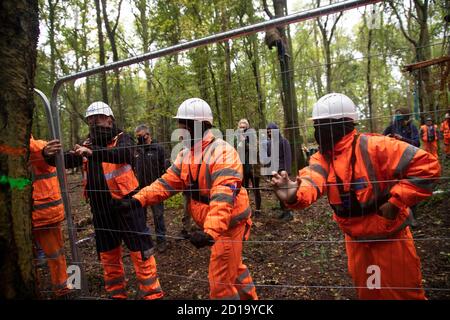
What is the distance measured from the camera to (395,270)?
2209 millimetres

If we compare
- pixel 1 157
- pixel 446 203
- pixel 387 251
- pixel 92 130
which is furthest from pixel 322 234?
pixel 1 157

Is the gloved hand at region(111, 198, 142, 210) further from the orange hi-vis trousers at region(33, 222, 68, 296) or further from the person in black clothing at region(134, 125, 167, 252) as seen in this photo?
the person in black clothing at region(134, 125, 167, 252)

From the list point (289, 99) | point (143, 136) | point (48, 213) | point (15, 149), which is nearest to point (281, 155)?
point (143, 136)

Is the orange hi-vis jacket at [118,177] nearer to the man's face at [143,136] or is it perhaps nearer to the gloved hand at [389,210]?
the man's face at [143,136]

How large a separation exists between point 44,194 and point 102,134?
1027 mm

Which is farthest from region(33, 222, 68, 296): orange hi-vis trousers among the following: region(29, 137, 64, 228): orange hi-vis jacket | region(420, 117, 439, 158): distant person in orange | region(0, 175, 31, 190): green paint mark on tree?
region(420, 117, 439, 158): distant person in orange

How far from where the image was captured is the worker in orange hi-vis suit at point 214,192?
243 cm

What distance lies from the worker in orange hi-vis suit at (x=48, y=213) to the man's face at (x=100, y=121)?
61 cm

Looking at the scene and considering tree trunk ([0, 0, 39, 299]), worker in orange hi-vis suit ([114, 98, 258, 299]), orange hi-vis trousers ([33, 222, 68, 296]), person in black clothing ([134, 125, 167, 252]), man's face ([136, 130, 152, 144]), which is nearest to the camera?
tree trunk ([0, 0, 39, 299])

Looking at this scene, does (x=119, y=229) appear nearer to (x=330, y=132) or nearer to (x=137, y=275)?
(x=137, y=275)

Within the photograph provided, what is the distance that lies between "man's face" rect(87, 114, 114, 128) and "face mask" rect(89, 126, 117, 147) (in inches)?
2.1

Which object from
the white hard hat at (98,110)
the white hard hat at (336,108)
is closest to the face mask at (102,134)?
the white hard hat at (98,110)

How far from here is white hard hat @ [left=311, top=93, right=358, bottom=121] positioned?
7.70 ft
